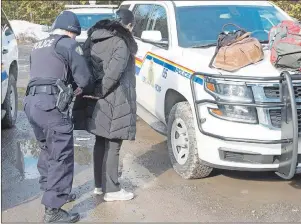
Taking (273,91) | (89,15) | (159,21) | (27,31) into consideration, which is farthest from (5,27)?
(27,31)

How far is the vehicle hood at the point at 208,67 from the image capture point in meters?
4.62

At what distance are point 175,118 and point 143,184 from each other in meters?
0.77

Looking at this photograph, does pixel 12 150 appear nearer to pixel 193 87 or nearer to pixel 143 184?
pixel 143 184

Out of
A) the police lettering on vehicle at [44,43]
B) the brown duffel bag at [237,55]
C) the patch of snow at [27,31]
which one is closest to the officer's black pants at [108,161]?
the police lettering on vehicle at [44,43]

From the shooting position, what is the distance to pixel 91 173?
5477mm

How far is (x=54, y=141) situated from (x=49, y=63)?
0.62 meters

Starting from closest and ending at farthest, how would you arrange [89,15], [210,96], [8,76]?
[210,96] < [8,76] < [89,15]

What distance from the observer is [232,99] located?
4.54m

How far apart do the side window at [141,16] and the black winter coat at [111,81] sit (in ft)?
8.67

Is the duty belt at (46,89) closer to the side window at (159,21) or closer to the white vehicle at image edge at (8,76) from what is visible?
the side window at (159,21)

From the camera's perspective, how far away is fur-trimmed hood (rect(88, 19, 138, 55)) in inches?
171

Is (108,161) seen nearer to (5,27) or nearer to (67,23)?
→ (67,23)

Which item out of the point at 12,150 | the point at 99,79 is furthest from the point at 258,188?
the point at 12,150

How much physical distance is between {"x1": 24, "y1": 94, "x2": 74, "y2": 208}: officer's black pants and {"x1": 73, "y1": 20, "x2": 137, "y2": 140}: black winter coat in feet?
1.41
